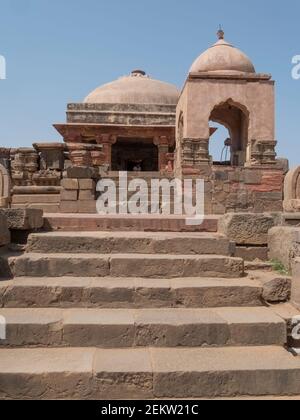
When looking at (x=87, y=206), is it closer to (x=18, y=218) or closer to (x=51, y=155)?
(x=51, y=155)

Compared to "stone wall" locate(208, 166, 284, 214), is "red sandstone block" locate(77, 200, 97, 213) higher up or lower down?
lower down

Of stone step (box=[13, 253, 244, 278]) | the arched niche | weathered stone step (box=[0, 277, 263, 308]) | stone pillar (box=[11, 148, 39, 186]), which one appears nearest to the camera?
weathered stone step (box=[0, 277, 263, 308])

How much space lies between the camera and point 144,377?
240 centimetres

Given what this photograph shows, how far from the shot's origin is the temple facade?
841 cm

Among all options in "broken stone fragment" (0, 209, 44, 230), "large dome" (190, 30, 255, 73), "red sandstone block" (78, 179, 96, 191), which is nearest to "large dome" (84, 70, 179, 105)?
"large dome" (190, 30, 255, 73)

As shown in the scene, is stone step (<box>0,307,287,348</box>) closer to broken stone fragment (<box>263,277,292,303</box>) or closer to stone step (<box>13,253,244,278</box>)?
broken stone fragment (<box>263,277,292,303</box>)

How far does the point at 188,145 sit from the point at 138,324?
951 cm

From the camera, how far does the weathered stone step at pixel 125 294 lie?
316 centimetres

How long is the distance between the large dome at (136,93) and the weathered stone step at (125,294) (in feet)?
51.5

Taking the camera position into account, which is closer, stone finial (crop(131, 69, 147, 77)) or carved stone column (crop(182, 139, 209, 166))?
carved stone column (crop(182, 139, 209, 166))

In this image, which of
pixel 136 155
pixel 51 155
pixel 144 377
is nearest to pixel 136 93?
pixel 136 155

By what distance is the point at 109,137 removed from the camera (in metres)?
16.7

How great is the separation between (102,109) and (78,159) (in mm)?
8488

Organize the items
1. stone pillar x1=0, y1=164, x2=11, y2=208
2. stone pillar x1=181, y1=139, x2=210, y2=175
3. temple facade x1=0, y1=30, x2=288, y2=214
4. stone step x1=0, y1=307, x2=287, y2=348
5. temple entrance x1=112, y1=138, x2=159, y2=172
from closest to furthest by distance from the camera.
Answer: stone step x1=0, y1=307, x2=287, y2=348
stone pillar x1=0, y1=164, x2=11, y2=208
temple facade x1=0, y1=30, x2=288, y2=214
stone pillar x1=181, y1=139, x2=210, y2=175
temple entrance x1=112, y1=138, x2=159, y2=172
